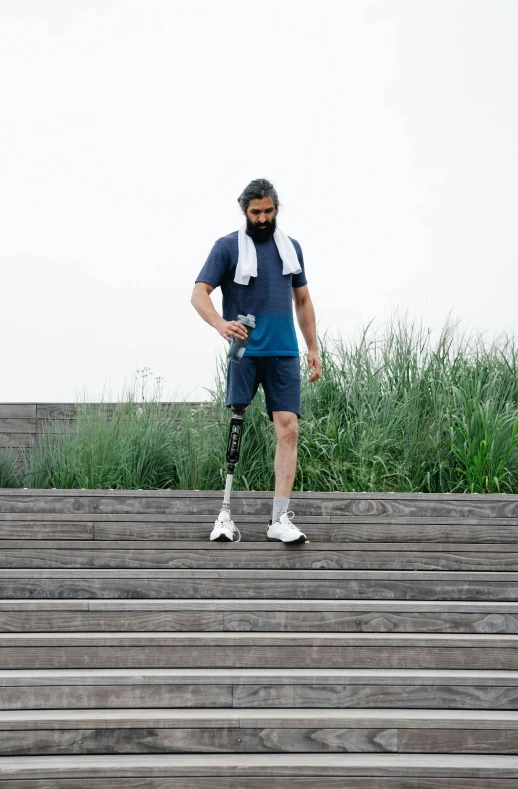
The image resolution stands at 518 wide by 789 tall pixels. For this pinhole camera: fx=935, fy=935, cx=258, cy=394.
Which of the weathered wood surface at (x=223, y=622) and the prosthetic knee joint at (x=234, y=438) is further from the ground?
the prosthetic knee joint at (x=234, y=438)

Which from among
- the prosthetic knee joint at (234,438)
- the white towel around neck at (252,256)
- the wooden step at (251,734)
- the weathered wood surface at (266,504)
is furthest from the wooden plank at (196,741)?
the white towel around neck at (252,256)

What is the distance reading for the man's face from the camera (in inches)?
171

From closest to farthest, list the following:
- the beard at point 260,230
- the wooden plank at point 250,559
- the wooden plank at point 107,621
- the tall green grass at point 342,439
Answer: the wooden plank at point 107,621 → the wooden plank at point 250,559 → the beard at point 260,230 → the tall green grass at point 342,439

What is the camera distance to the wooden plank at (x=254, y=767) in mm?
2561

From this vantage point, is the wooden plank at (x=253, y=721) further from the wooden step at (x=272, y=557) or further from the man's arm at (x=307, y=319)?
the man's arm at (x=307, y=319)

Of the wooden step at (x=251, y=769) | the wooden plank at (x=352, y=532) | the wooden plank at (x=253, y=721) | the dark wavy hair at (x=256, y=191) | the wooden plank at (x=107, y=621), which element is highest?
the dark wavy hair at (x=256, y=191)

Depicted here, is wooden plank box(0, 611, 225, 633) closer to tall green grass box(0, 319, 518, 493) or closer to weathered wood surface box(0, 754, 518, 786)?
weathered wood surface box(0, 754, 518, 786)

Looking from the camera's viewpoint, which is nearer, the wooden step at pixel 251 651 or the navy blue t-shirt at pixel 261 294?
the wooden step at pixel 251 651

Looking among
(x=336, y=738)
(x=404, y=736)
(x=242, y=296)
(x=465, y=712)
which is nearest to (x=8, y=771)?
(x=336, y=738)

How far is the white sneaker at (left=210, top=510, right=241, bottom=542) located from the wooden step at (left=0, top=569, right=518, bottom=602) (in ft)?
1.13

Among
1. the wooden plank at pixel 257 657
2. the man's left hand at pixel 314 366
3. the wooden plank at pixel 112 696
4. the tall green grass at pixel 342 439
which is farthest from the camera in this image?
the tall green grass at pixel 342 439

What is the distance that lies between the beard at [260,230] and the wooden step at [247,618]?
1807 millimetres

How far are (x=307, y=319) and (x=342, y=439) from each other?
1030mm

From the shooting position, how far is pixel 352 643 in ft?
10.4
